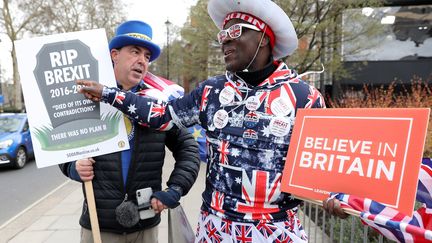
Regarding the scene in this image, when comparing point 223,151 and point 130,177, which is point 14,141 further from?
point 223,151

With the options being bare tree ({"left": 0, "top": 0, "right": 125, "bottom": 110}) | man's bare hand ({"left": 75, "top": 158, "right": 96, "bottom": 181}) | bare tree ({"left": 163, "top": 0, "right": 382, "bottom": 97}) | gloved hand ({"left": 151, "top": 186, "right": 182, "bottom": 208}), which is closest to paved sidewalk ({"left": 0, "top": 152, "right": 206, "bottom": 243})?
gloved hand ({"left": 151, "top": 186, "right": 182, "bottom": 208})

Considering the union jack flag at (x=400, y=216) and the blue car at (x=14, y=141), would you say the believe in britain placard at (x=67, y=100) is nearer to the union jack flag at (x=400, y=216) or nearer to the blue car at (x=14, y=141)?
the union jack flag at (x=400, y=216)

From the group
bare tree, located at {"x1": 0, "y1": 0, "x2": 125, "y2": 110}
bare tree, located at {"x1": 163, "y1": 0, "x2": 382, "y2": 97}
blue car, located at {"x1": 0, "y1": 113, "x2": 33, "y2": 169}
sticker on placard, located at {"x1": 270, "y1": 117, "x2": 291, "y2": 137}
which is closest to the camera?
sticker on placard, located at {"x1": 270, "y1": 117, "x2": 291, "y2": 137}

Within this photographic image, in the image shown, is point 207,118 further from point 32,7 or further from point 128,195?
point 32,7

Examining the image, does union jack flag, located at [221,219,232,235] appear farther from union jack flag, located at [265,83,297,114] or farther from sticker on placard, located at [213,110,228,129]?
union jack flag, located at [265,83,297,114]

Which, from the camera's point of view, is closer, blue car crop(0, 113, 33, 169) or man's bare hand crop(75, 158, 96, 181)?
man's bare hand crop(75, 158, 96, 181)

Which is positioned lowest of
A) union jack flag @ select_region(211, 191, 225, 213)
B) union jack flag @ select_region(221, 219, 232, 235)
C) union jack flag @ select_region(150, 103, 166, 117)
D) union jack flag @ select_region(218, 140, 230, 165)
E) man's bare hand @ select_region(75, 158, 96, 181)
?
union jack flag @ select_region(221, 219, 232, 235)

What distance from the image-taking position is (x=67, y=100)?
2086 mm

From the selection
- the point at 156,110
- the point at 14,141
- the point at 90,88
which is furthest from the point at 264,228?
the point at 14,141

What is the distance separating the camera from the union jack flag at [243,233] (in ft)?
6.15

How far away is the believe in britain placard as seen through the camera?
6.68 feet

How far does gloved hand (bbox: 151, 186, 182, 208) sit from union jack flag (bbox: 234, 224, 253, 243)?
49 cm

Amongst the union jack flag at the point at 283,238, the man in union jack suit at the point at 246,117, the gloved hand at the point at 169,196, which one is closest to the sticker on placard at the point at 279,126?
the man in union jack suit at the point at 246,117

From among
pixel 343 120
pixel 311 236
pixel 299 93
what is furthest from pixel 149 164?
pixel 311 236
